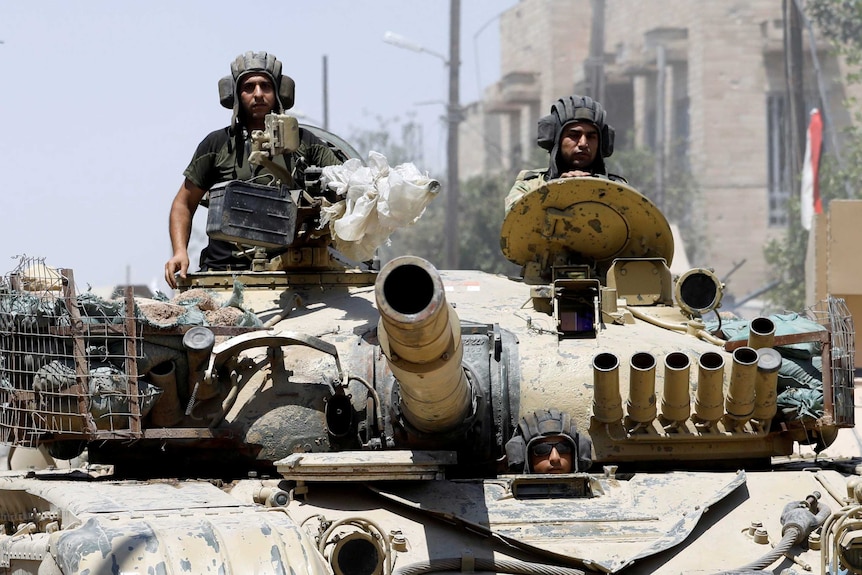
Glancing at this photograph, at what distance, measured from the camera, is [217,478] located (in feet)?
31.5

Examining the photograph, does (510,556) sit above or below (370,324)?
below

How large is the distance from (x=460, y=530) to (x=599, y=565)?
0.80 metres

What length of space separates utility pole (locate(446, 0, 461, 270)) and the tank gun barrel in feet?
96.2

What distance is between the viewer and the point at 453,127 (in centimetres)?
3781

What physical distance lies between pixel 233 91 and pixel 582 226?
8.77 ft

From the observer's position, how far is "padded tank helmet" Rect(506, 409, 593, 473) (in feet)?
29.8

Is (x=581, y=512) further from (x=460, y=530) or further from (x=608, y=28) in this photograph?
(x=608, y=28)

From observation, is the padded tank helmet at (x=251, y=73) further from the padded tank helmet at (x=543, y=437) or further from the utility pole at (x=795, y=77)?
the utility pole at (x=795, y=77)

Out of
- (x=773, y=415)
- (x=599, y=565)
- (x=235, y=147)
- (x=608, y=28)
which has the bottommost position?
(x=599, y=565)

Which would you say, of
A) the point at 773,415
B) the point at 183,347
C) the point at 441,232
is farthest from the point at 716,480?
the point at 441,232

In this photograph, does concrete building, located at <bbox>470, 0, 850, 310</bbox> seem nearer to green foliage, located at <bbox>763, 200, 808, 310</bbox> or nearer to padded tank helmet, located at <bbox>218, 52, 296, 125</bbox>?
green foliage, located at <bbox>763, 200, 808, 310</bbox>

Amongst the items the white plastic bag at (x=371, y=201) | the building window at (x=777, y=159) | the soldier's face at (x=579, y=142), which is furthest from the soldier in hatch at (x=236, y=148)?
the building window at (x=777, y=159)

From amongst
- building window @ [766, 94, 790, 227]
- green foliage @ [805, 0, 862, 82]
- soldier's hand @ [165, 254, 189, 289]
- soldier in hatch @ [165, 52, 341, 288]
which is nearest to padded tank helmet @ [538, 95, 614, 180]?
soldier in hatch @ [165, 52, 341, 288]

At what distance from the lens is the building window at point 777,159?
168 feet
